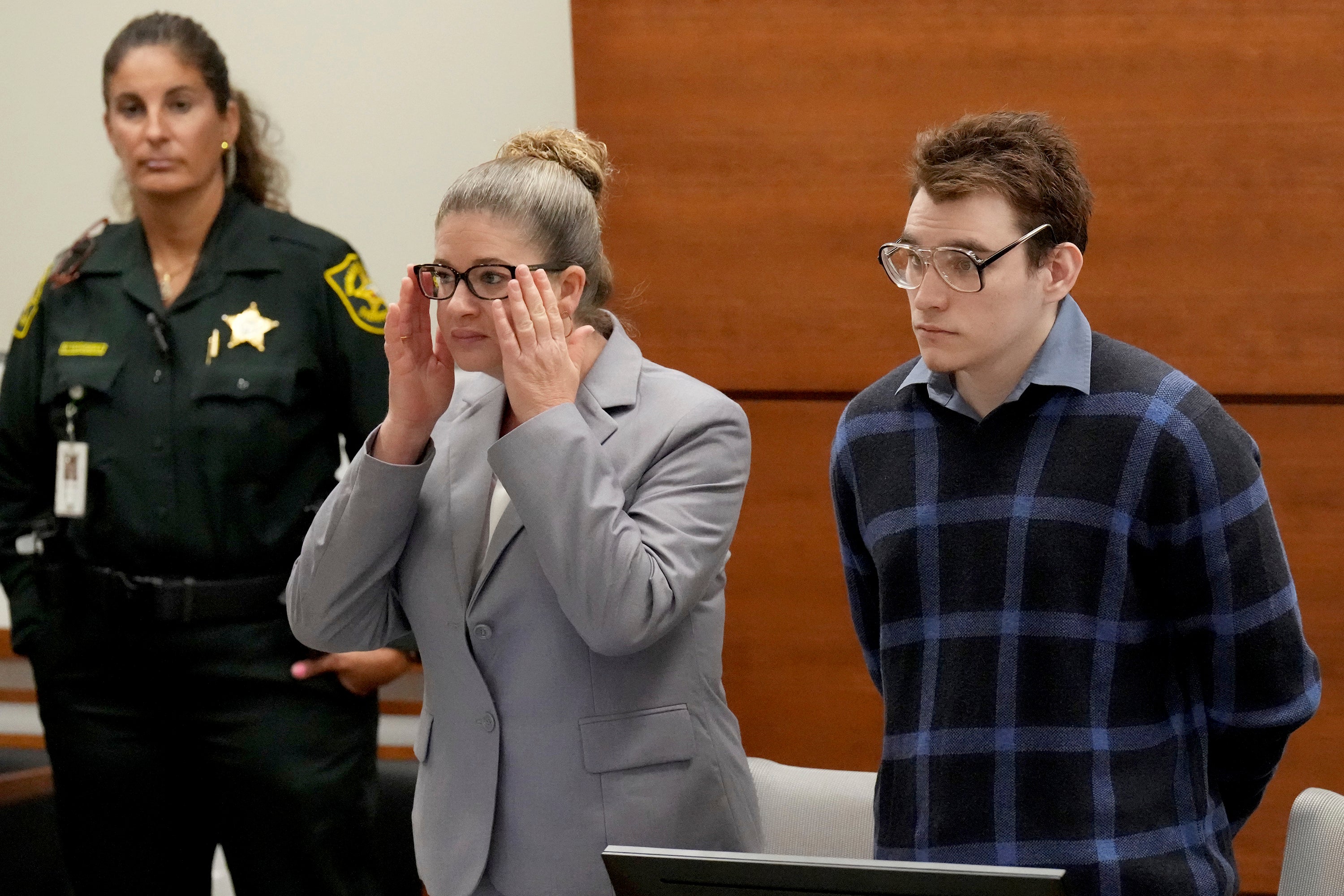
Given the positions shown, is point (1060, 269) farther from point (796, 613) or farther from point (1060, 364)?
point (796, 613)

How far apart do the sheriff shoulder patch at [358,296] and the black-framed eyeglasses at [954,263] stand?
1.40 metres

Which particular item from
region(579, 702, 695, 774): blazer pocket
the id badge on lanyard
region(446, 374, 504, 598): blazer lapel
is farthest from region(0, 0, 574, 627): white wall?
region(579, 702, 695, 774): blazer pocket

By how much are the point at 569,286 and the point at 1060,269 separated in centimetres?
59

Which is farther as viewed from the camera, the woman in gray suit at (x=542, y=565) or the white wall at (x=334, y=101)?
the white wall at (x=334, y=101)

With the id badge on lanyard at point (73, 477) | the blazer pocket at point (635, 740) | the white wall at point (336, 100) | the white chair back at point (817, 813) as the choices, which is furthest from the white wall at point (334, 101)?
the blazer pocket at point (635, 740)

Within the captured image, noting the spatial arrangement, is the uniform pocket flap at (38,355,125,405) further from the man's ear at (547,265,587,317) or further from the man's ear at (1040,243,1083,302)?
the man's ear at (1040,243,1083,302)

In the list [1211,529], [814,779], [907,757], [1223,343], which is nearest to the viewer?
[1211,529]

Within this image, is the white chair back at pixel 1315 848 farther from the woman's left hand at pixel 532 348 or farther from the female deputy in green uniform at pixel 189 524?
the female deputy in green uniform at pixel 189 524

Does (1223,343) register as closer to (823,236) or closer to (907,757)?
(823,236)

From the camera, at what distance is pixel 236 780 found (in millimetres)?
2625

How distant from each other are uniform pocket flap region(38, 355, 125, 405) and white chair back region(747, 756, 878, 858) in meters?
1.48

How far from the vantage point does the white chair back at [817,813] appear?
1965mm

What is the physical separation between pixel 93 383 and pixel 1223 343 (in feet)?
6.80

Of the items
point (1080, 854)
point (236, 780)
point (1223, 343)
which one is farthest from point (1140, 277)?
point (236, 780)
